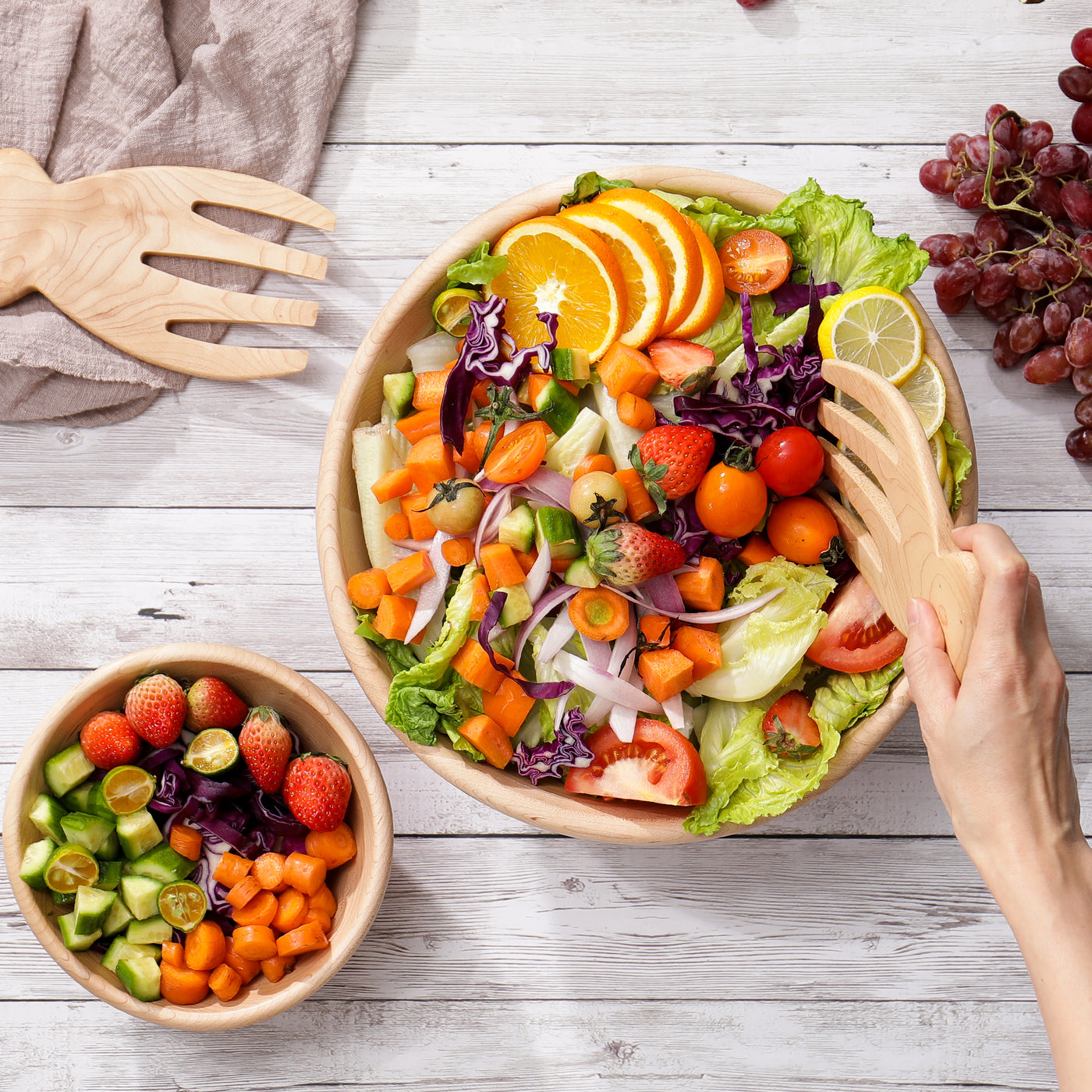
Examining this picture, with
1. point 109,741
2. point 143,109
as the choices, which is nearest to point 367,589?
point 109,741

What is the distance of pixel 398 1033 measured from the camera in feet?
6.23

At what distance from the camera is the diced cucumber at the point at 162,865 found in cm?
165

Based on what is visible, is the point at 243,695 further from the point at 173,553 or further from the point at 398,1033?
the point at 398,1033

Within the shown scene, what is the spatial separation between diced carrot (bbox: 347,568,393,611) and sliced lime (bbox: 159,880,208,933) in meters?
0.60

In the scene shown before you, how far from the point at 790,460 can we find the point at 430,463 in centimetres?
61

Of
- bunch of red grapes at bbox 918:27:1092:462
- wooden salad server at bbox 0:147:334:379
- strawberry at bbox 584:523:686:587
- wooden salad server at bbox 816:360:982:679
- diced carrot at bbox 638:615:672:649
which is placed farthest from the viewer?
wooden salad server at bbox 0:147:334:379

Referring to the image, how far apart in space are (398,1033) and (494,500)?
1.16m

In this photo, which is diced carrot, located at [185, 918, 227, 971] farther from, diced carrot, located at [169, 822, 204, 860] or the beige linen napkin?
the beige linen napkin

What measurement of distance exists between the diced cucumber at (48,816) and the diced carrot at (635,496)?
115 cm

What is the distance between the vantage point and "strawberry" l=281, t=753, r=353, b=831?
162cm

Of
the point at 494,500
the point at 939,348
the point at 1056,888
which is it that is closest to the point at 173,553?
the point at 494,500

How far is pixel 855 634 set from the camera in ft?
5.07

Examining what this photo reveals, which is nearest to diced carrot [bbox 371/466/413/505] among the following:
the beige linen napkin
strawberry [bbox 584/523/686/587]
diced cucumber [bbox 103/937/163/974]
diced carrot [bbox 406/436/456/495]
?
diced carrot [bbox 406/436/456/495]

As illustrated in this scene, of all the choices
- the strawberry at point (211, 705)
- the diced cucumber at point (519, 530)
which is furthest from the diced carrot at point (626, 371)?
the strawberry at point (211, 705)
